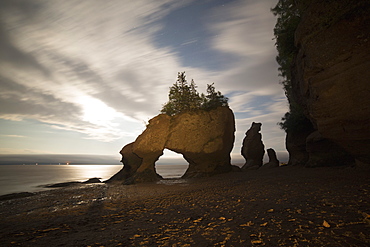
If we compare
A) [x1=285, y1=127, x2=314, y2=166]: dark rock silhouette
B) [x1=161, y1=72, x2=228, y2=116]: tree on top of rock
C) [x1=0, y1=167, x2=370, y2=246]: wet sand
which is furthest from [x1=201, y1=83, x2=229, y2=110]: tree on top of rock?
[x1=0, y1=167, x2=370, y2=246]: wet sand

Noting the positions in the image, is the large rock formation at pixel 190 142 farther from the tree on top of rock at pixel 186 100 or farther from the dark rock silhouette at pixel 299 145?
the dark rock silhouette at pixel 299 145

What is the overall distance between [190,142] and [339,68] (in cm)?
1609

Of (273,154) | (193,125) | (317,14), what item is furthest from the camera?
(273,154)

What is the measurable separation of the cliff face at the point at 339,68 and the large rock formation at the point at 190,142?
1289 cm

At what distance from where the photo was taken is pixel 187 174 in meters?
23.8

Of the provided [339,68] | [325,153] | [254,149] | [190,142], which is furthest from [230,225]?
[254,149]

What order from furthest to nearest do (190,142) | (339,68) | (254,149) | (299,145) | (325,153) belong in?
(254,149) → (299,145) → (190,142) → (325,153) → (339,68)

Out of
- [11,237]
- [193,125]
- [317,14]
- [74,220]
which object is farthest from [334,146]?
[11,237]

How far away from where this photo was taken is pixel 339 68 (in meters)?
9.47

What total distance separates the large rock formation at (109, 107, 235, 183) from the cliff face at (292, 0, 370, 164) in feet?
42.3

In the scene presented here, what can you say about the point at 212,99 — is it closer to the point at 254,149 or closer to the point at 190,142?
the point at 190,142

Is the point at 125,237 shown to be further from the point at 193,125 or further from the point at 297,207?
the point at 193,125

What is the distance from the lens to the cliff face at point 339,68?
8688mm

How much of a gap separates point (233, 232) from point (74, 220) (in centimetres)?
617
